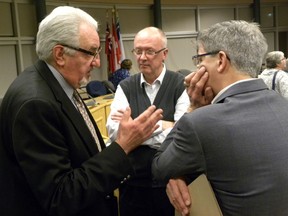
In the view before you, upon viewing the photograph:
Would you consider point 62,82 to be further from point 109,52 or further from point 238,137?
point 109,52

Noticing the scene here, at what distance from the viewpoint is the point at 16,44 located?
6641 millimetres

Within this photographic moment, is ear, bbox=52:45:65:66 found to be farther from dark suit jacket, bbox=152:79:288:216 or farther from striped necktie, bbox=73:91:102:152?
dark suit jacket, bbox=152:79:288:216

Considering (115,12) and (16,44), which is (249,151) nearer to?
(16,44)

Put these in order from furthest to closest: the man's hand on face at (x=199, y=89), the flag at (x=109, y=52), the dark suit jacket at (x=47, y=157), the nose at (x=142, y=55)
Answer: the flag at (x=109, y=52)
the nose at (x=142, y=55)
the man's hand on face at (x=199, y=89)
the dark suit jacket at (x=47, y=157)

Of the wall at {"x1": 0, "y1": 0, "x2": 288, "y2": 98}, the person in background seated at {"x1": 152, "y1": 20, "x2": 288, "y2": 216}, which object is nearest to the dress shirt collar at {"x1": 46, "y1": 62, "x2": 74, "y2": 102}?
the person in background seated at {"x1": 152, "y1": 20, "x2": 288, "y2": 216}

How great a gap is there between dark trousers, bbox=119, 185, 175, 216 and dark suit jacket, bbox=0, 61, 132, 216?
709 mm

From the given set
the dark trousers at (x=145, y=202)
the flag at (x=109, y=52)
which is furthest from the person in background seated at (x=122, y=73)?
the dark trousers at (x=145, y=202)

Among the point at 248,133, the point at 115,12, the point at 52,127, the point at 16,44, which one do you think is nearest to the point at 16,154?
the point at 52,127

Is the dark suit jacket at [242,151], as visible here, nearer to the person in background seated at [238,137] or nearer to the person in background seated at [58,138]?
the person in background seated at [238,137]

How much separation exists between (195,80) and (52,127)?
551mm

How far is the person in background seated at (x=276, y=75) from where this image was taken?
4555mm

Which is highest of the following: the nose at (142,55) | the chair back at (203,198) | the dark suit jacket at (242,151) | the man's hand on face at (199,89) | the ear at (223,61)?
the nose at (142,55)

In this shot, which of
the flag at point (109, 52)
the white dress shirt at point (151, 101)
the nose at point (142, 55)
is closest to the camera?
the white dress shirt at point (151, 101)

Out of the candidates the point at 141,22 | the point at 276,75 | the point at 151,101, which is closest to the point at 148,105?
the point at 151,101
